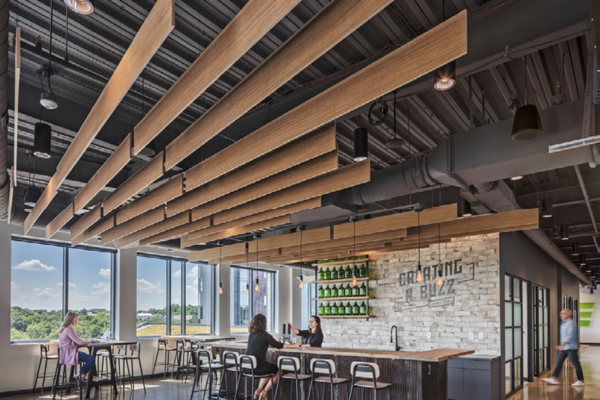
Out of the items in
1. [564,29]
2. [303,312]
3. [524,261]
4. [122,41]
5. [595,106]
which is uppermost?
[122,41]

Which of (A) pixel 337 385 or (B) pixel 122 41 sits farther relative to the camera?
(A) pixel 337 385

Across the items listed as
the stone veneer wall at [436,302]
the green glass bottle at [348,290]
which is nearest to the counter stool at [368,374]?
the stone veneer wall at [436,302]

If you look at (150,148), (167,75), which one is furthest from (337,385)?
(167,75)

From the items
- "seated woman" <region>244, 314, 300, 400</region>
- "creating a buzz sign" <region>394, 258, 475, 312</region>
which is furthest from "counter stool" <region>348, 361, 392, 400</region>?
"creating a buzz sign" <region>394, 258, 475, 312</region>

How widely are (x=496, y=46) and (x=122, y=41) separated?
3.04m

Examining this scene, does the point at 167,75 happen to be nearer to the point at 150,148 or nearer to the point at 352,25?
the point at 150,148

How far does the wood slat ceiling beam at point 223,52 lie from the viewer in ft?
7.72

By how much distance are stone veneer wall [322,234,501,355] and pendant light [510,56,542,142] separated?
4.54 m

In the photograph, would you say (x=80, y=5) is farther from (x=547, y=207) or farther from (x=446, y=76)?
(x=547, y=207)

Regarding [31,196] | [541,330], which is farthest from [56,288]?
[541,330]

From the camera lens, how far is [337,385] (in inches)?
256

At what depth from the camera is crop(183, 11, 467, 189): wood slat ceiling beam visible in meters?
2.53

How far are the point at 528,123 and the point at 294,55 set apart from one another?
6.79 ft

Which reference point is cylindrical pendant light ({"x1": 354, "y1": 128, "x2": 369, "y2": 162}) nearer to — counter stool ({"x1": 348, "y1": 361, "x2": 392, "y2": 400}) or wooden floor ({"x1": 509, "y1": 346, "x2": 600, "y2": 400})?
counter stool ({"x1": 348, "y1": 361, "x2": 392, "y2": 400})
